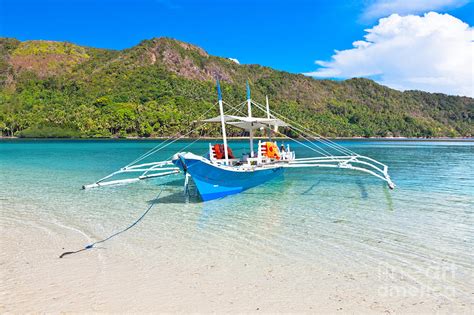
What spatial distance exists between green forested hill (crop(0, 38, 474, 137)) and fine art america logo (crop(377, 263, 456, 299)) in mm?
76879

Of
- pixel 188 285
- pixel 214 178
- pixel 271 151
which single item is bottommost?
pixel 188 285

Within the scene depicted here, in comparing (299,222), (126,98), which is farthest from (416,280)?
(126,98)

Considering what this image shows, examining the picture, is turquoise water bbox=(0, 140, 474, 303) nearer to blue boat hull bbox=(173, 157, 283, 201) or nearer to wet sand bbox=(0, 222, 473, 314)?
wet sand bbox=(0, 222, 473, 314)

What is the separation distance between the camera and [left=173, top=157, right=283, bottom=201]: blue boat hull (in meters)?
11.1

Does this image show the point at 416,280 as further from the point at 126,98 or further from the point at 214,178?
the point at 126,98

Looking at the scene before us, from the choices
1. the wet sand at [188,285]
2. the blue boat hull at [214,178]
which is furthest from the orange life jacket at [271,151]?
the wet sand at [188,285]

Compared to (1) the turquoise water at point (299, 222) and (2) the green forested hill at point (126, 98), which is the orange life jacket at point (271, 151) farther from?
(2) the green forested hill at point (126, 98)

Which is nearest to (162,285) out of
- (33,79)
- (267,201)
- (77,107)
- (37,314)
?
(37,314)

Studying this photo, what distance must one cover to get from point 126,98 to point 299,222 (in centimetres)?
12473

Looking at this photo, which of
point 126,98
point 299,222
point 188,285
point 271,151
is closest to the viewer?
point 188,285

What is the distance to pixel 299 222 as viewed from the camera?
9.42 metres

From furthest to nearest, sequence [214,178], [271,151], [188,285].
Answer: [271,151], [214,178], [188,285]

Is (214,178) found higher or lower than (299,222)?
higher

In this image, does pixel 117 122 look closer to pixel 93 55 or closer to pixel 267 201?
pixel 267 201
